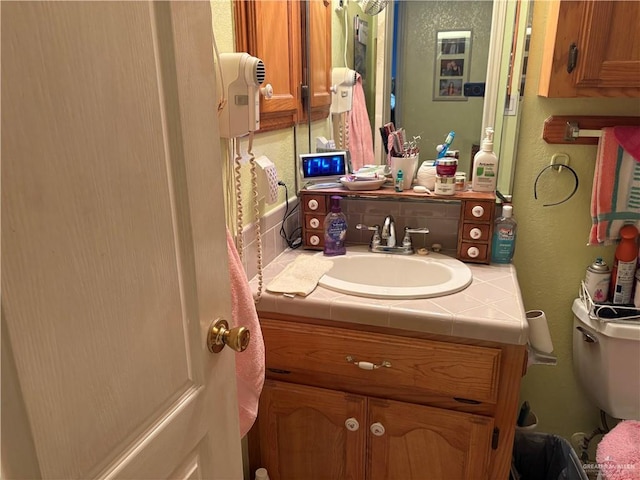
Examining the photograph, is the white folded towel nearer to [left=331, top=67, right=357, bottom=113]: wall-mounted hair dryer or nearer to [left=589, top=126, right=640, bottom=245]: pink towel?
[left=331, top=67, right=357, bottom=113]: wall-mounted hair dryer

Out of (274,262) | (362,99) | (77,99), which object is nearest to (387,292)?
(274,262)

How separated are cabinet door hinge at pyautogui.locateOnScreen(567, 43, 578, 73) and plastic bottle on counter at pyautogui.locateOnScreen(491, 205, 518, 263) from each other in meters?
0.41

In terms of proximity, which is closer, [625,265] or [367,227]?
[625,265]

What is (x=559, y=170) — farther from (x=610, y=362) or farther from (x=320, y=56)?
(x=320, y=56)

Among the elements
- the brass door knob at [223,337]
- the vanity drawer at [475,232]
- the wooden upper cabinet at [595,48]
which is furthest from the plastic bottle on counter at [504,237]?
the brass door knob at [223,337]

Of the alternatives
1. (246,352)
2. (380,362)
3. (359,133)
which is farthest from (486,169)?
(246,352)

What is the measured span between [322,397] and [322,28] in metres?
1.16

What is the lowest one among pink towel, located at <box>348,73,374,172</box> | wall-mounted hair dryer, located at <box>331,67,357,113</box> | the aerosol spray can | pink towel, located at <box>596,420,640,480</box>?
pink towel, located at <box>596,420,640,480</box>

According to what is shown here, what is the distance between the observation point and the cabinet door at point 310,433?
1.30 m

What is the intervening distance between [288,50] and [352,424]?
1.09 meters

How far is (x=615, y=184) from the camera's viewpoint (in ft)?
4.47

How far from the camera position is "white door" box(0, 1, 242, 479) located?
0.44 metres

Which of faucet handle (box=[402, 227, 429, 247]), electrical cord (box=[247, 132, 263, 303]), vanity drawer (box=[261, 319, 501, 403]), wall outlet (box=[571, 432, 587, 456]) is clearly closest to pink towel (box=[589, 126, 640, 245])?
faucet handle (box=[402, 227, 429, 247])

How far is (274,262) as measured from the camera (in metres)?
1.49
